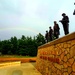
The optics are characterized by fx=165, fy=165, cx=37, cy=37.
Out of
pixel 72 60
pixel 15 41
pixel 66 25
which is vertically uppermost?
pixel 15 41

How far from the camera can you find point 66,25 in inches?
367

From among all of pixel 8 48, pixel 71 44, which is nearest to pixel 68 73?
pixel 71 44

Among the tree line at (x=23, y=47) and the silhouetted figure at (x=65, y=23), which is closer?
the silhouetted figure at (x=65, y=23)

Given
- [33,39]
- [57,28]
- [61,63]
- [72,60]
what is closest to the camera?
[72,60]

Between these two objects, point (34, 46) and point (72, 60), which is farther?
point (34, 46)

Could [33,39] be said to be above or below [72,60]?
above

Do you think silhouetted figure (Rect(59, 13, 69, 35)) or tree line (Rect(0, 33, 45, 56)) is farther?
tree line (Rect(0, 33, 45, 56))

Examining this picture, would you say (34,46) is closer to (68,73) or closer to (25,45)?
(25,45)

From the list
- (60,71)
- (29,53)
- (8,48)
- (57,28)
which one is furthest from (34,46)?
(60,71)

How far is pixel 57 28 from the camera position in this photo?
11.9 metres

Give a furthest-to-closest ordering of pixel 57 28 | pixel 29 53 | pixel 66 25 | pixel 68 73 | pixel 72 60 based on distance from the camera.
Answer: pixel 29 53
pixel 57 28
pixel 66 25
pixel 68 73
pixel 72 60

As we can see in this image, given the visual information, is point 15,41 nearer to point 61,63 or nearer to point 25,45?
point 25,45

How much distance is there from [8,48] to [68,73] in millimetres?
43768

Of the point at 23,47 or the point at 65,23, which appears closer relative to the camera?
the point at 65,23
